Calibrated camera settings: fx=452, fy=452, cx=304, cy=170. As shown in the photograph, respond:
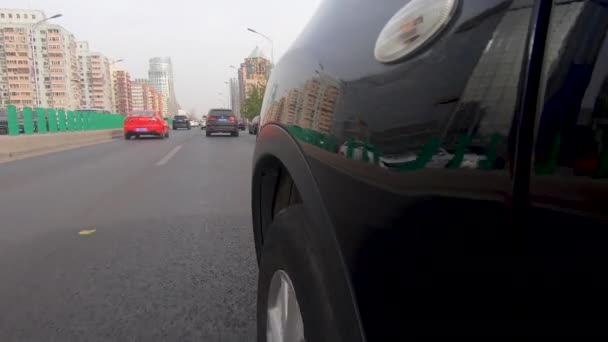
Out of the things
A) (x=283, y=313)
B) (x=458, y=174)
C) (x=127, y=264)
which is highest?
(x=458, y=174)

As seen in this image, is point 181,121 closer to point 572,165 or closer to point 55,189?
point 55,189

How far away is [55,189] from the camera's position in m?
6.37

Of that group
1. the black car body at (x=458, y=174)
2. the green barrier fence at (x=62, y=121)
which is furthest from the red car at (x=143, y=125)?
the black car body at (x=458, y=174)

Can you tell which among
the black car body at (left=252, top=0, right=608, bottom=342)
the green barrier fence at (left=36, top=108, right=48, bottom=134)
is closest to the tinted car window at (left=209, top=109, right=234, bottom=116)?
the green barrier fence at (left=36, top=108, right=48, bottom=134)

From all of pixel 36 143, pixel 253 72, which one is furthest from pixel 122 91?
pixel 36 143

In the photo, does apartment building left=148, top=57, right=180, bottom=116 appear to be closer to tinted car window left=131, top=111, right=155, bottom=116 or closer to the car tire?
tinted car window left=131, top=111, right=155, bottom=116

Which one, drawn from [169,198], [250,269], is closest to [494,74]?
[250,269]

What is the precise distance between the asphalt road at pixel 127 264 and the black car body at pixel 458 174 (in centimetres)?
133

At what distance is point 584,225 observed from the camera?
0.66 metres

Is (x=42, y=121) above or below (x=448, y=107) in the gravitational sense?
below

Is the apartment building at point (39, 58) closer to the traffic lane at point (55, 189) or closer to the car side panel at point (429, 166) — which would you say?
the traffic lane at point (55, 189)

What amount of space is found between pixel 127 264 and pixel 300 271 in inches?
91.3

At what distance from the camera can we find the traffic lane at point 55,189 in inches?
177

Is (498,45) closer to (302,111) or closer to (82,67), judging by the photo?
(302,111)
